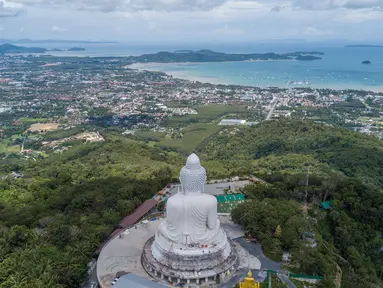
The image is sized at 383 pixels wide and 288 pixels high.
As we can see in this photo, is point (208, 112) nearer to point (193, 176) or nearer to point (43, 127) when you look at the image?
point (43, 127)

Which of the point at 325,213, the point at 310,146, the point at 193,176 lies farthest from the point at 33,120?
the point at 193,176

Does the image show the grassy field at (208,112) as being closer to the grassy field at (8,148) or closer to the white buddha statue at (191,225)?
the grassy field at (8,148)

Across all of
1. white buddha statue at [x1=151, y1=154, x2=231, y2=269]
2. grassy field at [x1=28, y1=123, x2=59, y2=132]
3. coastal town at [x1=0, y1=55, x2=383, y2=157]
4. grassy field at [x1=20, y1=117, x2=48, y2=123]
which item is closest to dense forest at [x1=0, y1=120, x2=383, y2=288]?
white buddha statue at [x1=151, y1=154, x2=231, y2=269]

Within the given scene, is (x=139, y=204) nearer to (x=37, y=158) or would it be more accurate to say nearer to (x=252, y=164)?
(x=252, y=164)

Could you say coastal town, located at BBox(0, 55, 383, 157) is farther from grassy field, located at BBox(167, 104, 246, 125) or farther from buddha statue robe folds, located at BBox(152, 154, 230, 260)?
buddha statue robe folds, located at BBox(152, 154, 230, 260)

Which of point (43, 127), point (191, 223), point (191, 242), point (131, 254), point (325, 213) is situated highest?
point (191, 223)

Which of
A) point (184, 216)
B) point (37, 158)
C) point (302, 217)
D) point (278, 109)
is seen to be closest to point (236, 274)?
point (184, 216)
